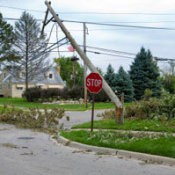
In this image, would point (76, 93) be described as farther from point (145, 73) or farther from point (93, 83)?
point (93, 83)

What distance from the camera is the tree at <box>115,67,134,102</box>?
54750mm

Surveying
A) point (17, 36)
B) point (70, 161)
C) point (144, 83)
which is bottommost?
point (70, 161)

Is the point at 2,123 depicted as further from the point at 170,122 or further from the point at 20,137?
the point at 170,122

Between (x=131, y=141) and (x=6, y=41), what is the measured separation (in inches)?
2034

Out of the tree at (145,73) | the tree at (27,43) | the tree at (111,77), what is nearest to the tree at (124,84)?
the tree at (111,77)

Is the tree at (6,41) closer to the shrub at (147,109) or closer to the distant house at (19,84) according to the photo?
the distant house at (19,84)

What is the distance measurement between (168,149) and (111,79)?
46617mm

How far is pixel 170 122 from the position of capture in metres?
17.0

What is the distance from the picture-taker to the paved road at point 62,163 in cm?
896

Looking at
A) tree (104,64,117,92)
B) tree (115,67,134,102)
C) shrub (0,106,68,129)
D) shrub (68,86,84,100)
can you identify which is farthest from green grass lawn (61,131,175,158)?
tree (104,64,117,92)

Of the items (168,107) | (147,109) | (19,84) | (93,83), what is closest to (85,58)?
(93,83)

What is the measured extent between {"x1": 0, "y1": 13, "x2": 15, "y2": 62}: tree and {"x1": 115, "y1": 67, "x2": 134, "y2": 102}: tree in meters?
17.0

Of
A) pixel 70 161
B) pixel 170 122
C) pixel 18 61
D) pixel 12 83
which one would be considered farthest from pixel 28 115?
pixel 12 83

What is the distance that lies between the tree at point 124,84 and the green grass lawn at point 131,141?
39.7 meters
